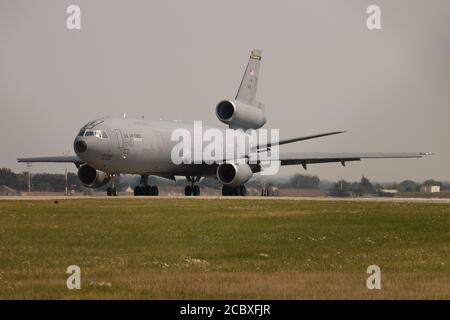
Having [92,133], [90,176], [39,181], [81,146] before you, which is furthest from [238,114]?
[39,181]

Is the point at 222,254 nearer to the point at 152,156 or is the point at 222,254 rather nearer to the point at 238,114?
the point at 152,156

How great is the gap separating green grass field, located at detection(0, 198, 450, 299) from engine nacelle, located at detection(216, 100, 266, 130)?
1473 inches

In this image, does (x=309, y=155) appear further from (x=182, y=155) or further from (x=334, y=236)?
(x=334, y=236)

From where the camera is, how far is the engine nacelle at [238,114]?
76.9 meters

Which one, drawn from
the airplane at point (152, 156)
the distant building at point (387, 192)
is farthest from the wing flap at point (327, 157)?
the distant building at point (387, 192)

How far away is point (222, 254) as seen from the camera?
961 inches

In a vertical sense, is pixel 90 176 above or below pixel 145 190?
above

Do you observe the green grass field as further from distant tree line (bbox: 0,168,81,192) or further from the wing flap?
distant tree line (bbox: 0,168,81,192)

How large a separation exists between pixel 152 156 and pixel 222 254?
42.1 meters

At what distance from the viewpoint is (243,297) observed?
17250 millimetres

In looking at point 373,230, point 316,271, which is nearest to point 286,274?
point 316,271

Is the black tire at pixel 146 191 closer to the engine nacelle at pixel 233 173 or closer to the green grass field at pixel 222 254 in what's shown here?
the engine nacelle at pixel 233 173

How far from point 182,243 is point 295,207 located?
19.8 meters

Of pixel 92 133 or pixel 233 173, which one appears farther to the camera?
pixel 233 173
